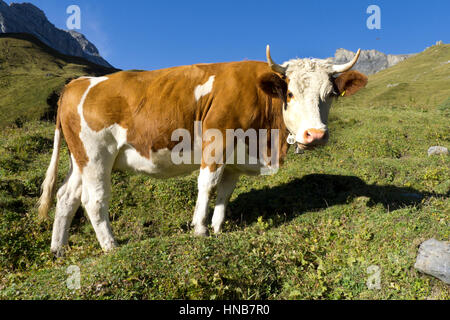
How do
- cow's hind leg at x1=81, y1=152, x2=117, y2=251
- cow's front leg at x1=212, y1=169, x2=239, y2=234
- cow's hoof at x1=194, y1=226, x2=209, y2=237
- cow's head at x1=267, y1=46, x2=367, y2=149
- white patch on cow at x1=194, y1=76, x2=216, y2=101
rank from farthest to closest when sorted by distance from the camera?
cow's front leg at x1=212, y1=169, x2=239, y2=234 < cow's hoof at x1=194, y1=226, x2=209, y2=237 < white patch on cow at x1=194, y1=76, x2=216, y2=101 < cow's hind leg at x1=81, y1=152, x2=117, y2=251 < cow's head at x1=267, y1=46, x2=367, y2=149

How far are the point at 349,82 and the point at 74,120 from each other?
17.2 feet

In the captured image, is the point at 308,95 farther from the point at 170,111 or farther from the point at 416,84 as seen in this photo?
the point at 416,84

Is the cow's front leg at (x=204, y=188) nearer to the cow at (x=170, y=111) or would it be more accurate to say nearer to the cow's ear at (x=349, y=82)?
the cow at (x=170, y=111)

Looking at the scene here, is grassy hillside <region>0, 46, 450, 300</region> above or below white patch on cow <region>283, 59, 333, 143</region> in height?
below

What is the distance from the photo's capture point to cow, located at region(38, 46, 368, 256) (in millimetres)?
5609

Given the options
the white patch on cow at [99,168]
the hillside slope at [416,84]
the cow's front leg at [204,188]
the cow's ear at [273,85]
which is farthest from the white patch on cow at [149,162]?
the hillside slope at [416,84]

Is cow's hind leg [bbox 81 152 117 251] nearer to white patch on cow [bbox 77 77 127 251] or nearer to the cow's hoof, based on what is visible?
white patch on cow [bbox 77 77 127 251]

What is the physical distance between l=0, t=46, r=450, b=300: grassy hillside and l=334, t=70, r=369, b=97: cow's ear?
96.9 inches

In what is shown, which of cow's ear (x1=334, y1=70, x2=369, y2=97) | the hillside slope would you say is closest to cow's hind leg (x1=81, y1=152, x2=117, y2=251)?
cow's ear (x1=334, y1=70, x2=369, y2=97)

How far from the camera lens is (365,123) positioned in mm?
16797

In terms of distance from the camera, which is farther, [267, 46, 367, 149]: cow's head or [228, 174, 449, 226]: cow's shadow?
[228, 174, 449, 226]: cow's shadow

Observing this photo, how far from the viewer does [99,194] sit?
5758 mm

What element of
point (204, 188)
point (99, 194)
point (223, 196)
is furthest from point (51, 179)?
point (223, 196)
